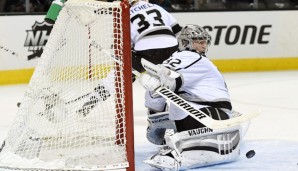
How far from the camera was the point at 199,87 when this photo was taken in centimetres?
347

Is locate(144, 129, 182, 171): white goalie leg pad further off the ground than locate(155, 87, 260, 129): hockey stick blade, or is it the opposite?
locate(155, 87, 260, 129): hockey stick blade

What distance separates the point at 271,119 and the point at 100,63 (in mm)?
2080

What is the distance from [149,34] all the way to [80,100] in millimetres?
1400

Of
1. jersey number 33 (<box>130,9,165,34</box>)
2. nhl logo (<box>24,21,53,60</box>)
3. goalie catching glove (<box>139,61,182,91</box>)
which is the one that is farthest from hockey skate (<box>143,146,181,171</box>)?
nhl logo (<box>24,21,53,60</box>)

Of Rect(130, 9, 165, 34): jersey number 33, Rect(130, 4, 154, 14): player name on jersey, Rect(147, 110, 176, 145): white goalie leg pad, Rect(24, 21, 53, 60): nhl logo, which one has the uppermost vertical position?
Rect(130, 4, 154, 14): player name on jersey

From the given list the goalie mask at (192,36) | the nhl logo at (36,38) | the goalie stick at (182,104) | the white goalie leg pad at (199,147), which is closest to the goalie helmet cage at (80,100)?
the goalie stick at (182,104)

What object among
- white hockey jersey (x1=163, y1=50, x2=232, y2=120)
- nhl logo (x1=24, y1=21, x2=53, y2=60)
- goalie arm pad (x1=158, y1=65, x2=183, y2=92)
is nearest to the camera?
goalie arm pad (x1=158, y1=65, x2=183, y2=92)

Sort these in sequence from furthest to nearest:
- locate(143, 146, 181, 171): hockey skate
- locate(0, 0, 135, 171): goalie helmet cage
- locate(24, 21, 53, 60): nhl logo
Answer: locate(24, 21, 53, 60): nhl logo → locate(143, 146, 181, 171): hockey skate → locate(0, 0, 135, 171): goalie helmet cage

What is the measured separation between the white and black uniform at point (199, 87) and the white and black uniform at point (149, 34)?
42.5 inches

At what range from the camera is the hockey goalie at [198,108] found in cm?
333

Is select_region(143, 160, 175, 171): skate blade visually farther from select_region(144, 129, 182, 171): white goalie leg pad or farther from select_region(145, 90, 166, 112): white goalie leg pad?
select_region(145, 90, 166, 112): white goalie leg pad

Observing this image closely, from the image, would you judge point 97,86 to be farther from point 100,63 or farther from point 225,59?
point 225,59

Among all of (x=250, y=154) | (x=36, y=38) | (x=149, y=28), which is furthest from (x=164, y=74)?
(x=36, y=38)

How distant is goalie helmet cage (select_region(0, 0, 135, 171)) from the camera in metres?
2.94
